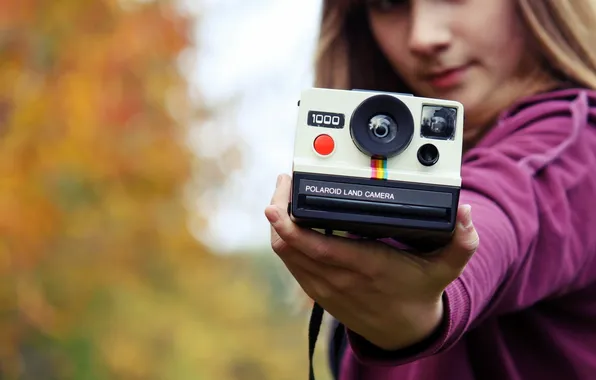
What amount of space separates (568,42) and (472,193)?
13.9 inches

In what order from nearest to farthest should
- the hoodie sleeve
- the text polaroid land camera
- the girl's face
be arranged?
the text polaroid land camera < the hoodie sleeve < the girl's face

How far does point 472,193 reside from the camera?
2.31 feet

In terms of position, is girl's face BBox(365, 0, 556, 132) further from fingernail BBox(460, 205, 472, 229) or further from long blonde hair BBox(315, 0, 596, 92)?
fingernail BBox(460, 205, 472, 229)

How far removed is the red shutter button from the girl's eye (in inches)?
19.8

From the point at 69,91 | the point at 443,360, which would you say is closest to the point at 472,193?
the point at 443,360

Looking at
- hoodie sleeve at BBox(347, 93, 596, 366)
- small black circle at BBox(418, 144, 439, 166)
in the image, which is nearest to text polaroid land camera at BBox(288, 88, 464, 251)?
small black circle at BBox(418, 144, 439, 166)

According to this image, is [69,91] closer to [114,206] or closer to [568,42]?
[114,206]

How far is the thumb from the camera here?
0.53 meters

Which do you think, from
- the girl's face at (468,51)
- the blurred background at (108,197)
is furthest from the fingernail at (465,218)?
the blurred background at (108,197)

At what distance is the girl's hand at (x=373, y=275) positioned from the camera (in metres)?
0.55

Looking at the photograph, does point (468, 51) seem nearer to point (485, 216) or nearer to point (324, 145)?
point (485, 216)

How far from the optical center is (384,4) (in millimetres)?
1019

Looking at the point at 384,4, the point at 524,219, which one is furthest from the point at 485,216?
the point at 384,4

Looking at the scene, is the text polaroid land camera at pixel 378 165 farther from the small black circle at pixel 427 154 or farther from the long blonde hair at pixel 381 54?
the long blonde hair at pixel 381 54
